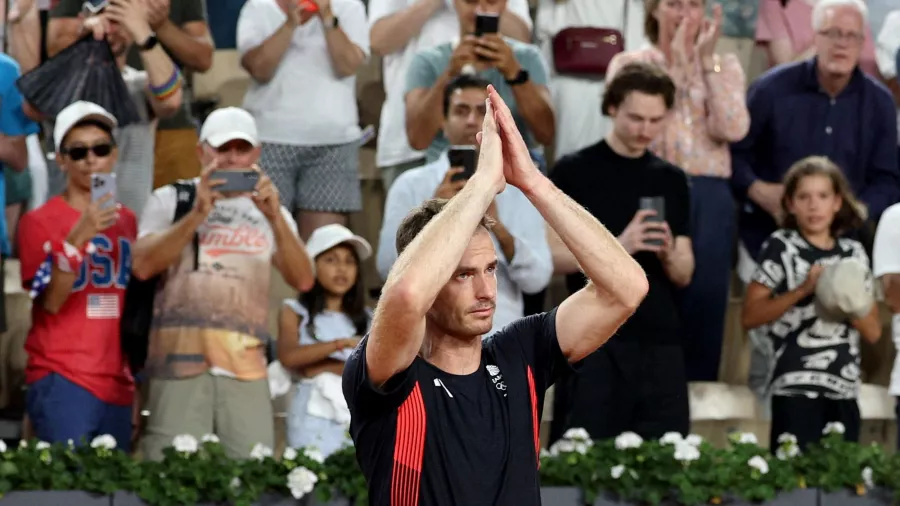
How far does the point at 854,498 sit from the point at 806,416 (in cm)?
82

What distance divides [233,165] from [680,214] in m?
2.24

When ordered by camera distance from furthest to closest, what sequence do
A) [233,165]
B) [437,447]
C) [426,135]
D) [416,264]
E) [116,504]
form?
[426,135]
[233,165]
[116,504]
[437,447]
[416,264]

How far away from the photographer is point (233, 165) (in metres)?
7.26

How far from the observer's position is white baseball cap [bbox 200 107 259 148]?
716cm

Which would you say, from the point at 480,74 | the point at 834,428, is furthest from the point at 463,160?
the point at 834,428

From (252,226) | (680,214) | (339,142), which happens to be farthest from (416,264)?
(339,142)

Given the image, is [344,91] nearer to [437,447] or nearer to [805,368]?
[805,368]

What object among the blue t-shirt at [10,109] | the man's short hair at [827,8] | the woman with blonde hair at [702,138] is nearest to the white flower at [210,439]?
the blue t-shirt at [10,109]

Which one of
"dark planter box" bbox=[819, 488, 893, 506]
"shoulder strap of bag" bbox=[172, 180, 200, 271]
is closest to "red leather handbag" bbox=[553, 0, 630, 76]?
"shoulder strap of bag" bbox=[172, 180, 200, 271]

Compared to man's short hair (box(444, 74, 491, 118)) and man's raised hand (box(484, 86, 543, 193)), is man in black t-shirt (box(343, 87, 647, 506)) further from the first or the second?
man's short hair (box(444, 74, 491, 118))

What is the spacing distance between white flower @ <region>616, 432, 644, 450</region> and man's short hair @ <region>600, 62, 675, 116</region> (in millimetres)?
1841

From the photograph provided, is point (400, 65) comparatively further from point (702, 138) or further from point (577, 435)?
point (577, 435)

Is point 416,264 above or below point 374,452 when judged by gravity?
above

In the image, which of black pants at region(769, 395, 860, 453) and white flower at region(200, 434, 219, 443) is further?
black pants at region(769, 395, 860, 453)
